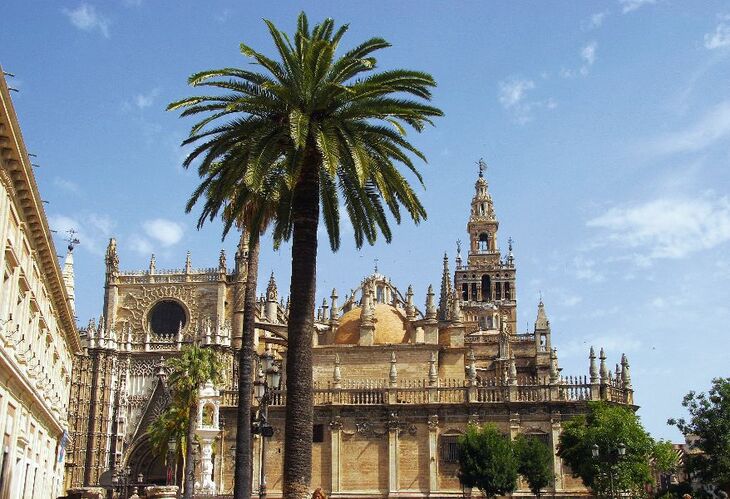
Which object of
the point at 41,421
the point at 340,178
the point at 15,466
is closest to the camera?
the point at 340,178

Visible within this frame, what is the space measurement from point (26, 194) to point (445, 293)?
42.0m

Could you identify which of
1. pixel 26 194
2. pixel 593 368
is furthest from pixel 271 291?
pixel 26 194

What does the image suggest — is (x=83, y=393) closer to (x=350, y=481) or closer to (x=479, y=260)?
(x=350, y=481)

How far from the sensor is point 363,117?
755 inches

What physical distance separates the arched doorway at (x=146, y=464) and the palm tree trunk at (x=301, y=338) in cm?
4373

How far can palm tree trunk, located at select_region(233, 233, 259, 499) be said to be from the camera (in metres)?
25.1

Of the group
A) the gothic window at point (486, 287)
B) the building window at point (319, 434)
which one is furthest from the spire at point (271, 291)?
the gothic window at point (486, 287)

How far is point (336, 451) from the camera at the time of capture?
45.4 m

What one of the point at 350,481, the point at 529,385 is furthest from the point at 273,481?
the point at 529,385

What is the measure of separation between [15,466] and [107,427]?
124ft

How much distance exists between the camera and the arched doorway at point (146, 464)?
192 feet

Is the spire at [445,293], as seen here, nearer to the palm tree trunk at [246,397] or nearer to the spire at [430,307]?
the spire at [430,307]

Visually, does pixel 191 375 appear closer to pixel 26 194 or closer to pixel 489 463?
pixel 489 463

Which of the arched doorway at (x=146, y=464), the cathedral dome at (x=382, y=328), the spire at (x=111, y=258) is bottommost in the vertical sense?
the arched doorway at (x=146, y=464)
